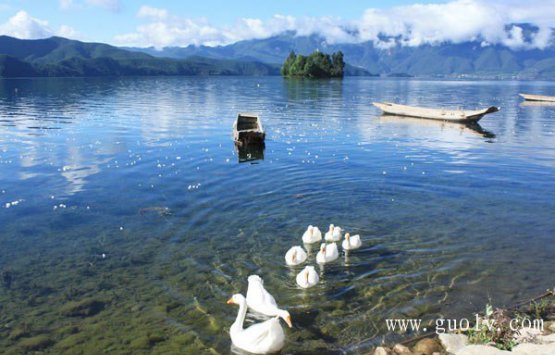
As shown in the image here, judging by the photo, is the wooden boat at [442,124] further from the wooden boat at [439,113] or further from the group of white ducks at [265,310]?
the group of white ducks at [265,310]

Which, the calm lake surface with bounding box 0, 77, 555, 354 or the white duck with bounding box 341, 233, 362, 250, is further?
the white duck with bounding box 341, 233, 362, 250

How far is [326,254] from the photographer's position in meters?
15.5

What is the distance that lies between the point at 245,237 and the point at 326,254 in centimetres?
376

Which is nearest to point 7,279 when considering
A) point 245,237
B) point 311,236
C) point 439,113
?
point 245,237

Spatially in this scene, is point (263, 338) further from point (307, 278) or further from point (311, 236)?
point (311, 236)

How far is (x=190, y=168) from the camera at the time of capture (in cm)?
2944

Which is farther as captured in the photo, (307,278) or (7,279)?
(7,279)

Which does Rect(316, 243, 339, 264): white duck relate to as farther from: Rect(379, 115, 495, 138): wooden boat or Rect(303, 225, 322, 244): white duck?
Rect(379, 115, 495, 138): wooden boat

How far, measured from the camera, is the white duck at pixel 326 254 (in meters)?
15.5

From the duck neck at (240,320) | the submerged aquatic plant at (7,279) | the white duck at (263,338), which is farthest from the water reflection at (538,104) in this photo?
the submerged aquatic plant at (7,279)

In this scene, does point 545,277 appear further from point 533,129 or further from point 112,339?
point 533,129

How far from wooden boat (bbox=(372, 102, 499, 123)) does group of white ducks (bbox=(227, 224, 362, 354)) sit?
43045 mm

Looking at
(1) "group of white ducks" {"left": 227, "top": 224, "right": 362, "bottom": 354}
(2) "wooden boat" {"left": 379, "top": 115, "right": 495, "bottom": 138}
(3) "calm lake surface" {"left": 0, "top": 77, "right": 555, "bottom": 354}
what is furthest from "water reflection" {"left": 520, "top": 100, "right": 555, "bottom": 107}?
(1) "group of white ducks" {"left": 227, "top": 224, "right": 362, "bottom": 354}

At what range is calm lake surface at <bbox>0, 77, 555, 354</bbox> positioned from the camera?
12.4 meters
